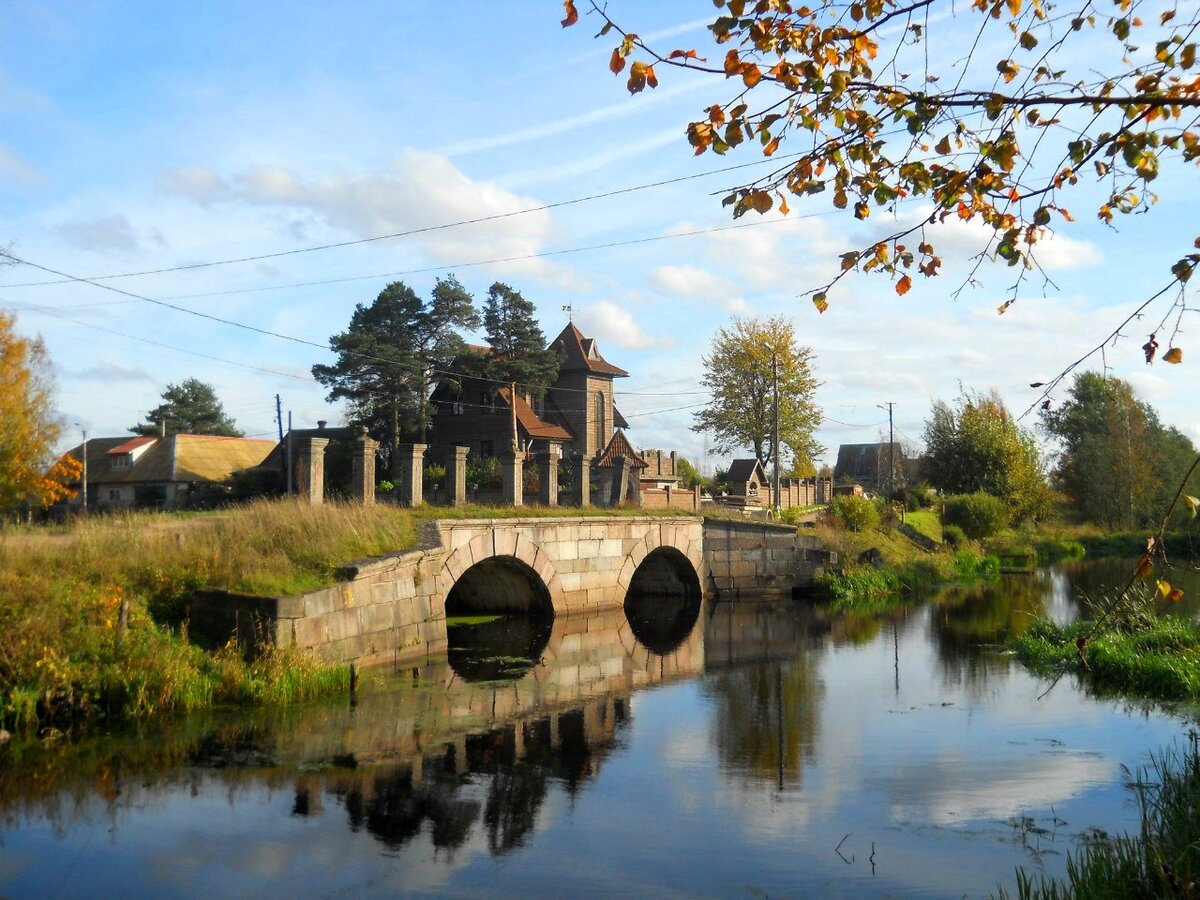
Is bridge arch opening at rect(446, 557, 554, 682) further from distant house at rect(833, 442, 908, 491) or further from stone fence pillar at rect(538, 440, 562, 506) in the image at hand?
distant house at rect(833, 442, 908, 491)

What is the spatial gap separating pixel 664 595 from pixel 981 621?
8.20m

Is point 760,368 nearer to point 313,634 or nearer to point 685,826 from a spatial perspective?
point 313,634

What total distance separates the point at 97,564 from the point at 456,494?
1098 cm

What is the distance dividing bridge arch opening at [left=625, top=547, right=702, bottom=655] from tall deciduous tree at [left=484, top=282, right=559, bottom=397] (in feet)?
64.1

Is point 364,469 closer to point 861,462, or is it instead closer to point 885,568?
point 885,568

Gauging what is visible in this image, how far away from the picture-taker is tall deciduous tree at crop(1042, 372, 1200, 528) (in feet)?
168

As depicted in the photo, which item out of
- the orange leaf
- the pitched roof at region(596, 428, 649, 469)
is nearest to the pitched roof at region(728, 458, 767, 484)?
the pitched roof at region(596, 428, 649, 469)

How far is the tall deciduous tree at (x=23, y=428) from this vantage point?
102ft

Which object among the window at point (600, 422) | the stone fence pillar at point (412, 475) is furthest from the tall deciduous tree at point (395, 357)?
the stone fence pillar at point (412, 475)

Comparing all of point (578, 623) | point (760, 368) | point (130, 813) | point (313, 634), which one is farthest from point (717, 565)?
point (760, 368)

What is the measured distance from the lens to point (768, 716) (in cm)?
1312

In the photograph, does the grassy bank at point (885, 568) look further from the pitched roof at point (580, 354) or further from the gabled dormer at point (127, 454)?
the gabled dormer at point (127, 454)

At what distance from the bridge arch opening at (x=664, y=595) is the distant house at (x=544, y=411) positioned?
15.5 metres

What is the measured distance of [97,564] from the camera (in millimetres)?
12656
